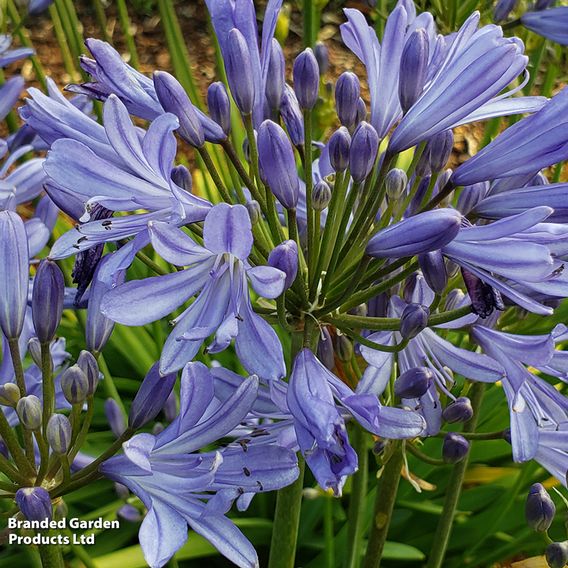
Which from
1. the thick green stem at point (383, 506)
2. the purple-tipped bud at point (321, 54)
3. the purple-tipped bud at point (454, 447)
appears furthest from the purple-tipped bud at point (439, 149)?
the purple-tipped bud at point (321, 54)

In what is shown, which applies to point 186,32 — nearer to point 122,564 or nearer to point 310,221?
point 122,564

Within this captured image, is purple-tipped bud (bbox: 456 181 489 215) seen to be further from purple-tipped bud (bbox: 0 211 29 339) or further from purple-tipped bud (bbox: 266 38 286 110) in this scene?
purple-tipped bud (bbox: 0 211 29 339)

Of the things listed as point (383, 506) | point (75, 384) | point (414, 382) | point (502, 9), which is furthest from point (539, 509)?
point (502, 9)

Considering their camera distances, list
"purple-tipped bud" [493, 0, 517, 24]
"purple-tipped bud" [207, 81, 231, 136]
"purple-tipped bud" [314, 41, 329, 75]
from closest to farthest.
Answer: "purple-tipped bud" [207, 81, 231, 136] < "purple-tipped bud" [493, 0, 517, 24] < "purple-tipped bud" [314, 41, 329, 75]

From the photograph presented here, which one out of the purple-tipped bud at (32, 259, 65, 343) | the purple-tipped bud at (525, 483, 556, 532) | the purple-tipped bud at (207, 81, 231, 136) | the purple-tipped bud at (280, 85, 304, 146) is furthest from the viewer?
the purple-tipped bud at (525, 483, 556, 532)

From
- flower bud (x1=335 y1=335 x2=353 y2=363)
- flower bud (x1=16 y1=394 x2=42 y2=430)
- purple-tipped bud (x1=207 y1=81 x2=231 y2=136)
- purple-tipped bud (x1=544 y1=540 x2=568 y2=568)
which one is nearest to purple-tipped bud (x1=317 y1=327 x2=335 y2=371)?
flower bud (x1=335 y1=335 x2=353 y2=363)

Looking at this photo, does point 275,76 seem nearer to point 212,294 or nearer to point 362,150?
point 362,150
